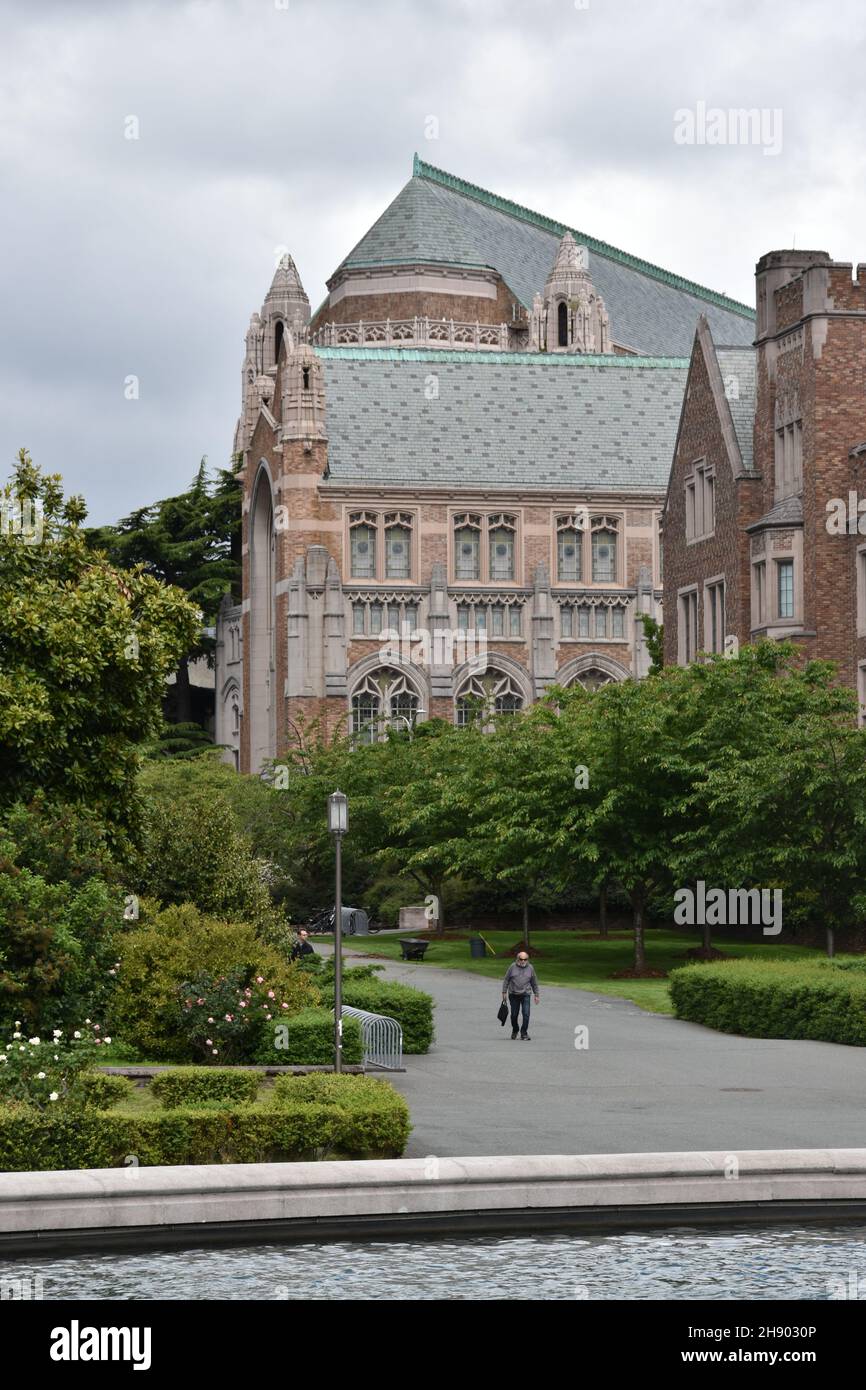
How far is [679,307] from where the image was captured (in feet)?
431

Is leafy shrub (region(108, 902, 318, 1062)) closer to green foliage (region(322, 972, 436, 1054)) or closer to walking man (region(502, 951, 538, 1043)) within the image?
green foliage (region(322, 972, 436, 1054))

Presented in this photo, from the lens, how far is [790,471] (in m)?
51.7

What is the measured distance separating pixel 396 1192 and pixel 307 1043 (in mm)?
9548

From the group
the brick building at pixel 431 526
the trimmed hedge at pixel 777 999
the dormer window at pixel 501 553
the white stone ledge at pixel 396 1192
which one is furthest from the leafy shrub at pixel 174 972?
the dormer window at pixel 501 553

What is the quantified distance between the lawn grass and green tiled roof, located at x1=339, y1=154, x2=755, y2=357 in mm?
62667

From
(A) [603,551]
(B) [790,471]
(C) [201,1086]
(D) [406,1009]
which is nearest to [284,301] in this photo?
(A) [603,551]

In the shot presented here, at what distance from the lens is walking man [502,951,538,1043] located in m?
31.1

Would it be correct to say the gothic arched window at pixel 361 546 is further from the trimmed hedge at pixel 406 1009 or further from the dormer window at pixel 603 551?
the trimmed hedge at pixel 406 1009

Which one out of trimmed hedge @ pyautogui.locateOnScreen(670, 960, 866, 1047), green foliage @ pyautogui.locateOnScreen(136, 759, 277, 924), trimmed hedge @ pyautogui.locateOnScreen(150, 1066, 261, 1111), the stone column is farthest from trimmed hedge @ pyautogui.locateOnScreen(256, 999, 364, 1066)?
the stone column

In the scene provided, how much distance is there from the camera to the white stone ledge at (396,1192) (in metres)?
15.2

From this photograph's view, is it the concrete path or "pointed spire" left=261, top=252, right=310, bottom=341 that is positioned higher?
"pointed spire" left=261, top=252, right=310, bottom=341
